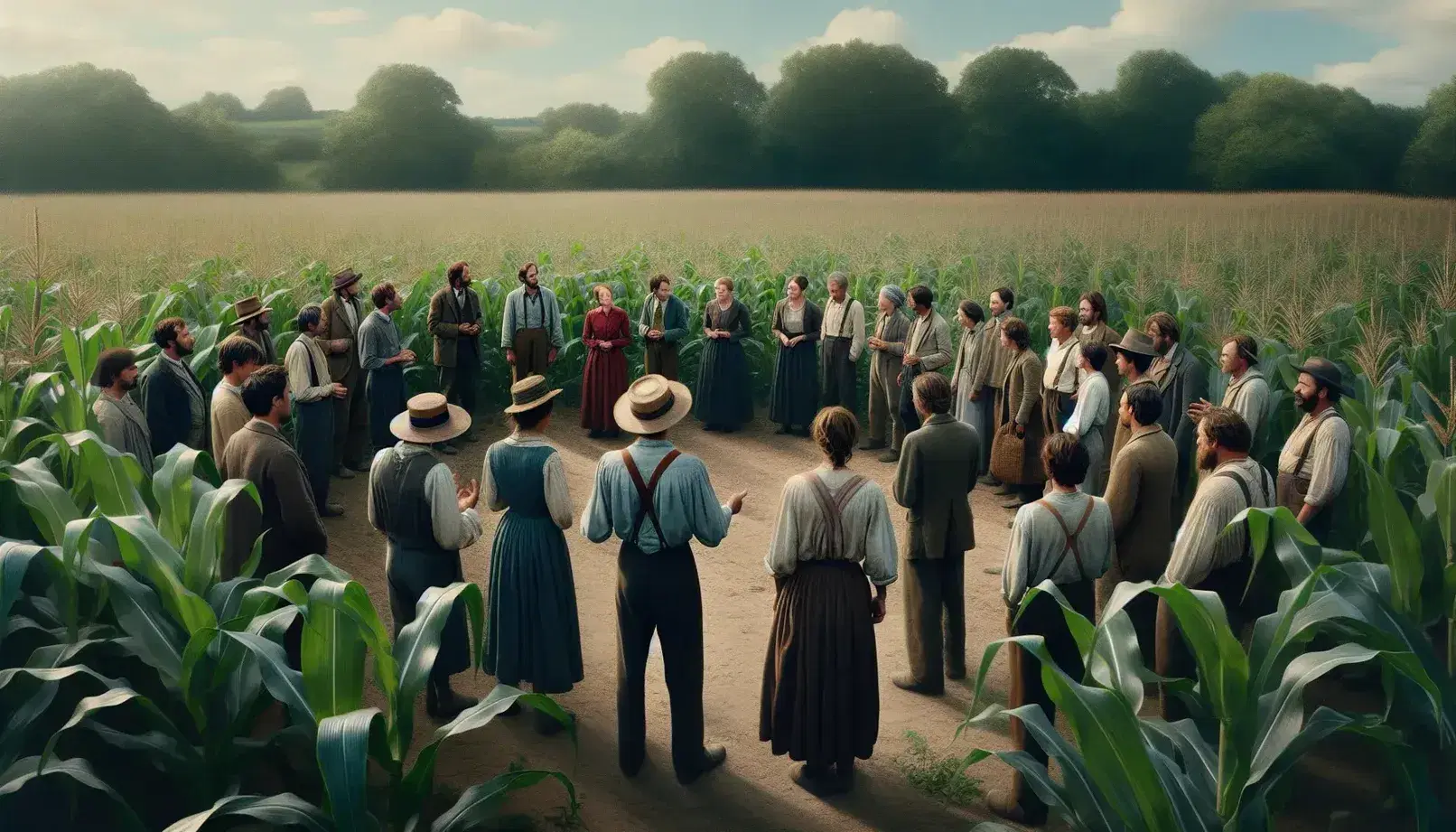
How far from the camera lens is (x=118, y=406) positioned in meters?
6.25

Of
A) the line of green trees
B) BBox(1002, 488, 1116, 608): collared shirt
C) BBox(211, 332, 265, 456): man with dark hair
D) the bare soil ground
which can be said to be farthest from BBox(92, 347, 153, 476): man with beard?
the line of green trees

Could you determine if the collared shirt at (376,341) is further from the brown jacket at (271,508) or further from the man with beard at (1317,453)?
the man with beard at (1317,453)

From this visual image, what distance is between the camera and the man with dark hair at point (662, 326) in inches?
448

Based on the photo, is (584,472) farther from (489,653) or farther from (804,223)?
(804,223)

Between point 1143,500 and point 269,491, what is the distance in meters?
4.68

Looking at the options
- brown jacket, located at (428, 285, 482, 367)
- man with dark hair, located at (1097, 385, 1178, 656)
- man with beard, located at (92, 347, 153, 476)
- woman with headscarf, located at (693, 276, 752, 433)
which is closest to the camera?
man with dark hair, located at (1097, 385, 1178, 656)

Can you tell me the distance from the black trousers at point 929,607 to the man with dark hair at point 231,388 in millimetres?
4309


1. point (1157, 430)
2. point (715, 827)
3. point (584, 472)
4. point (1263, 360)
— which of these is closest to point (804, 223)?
point (584, 472)

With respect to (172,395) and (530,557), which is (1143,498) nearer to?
(530,557)

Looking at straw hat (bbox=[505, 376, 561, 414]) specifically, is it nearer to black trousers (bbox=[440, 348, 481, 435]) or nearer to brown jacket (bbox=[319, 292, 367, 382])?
brown jacket (bbox=[319, 292, 367, 382])

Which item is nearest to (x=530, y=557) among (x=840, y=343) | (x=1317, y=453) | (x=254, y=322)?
→ (x=1317, y=453)

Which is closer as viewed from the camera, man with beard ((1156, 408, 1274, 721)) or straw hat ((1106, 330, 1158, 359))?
man with beard ((1156, 408, 1274, 721))

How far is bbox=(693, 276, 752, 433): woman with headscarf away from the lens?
11.5m

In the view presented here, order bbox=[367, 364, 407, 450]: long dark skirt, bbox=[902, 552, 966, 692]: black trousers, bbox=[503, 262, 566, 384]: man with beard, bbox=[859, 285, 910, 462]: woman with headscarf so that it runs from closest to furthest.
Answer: bbox=[902, 552, 966, 692]: black trousers, bbox=[367, 364, 407, 450]: long dark skirt, bbox=[859, 285, 910, 462]: woman with headscarf, bbox=[503, 262, 566, 384]: man with beard
